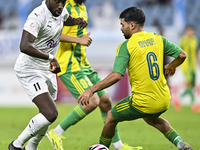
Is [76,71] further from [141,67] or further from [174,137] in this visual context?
[174,137]

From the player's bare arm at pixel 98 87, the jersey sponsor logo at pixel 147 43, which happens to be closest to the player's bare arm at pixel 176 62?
the jersey sponsor logo at pixel 147 43

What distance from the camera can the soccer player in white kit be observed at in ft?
13.1

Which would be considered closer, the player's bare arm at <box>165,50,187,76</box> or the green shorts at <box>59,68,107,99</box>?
the player's bare arm at <box>165,50,187,76</box>

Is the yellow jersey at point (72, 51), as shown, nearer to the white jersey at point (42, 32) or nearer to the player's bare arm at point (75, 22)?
the player's bare arm at point (75, 22)

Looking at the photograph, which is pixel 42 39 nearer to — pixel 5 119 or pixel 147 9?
pixel 5 119

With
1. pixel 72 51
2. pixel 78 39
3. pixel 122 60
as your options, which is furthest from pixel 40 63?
pixel 122 60

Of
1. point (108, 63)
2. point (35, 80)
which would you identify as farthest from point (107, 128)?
point (108, 63)

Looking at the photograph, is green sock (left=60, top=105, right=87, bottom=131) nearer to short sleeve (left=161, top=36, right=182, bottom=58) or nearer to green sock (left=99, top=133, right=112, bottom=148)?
green sock (left=99, top=133, right=112, bottom=148)

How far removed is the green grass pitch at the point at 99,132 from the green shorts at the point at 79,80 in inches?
33.6

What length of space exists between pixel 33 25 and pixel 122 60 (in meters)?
1.08

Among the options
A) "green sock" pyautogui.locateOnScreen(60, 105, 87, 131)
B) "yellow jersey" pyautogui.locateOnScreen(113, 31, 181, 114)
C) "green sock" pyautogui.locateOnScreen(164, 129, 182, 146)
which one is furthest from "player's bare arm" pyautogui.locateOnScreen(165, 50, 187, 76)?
"green sock" pyautogui.locateOnScreen(60, 105, 87, 131)

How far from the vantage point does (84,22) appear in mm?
5086

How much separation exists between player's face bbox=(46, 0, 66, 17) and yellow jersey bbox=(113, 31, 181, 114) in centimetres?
85

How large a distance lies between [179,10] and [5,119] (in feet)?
Answer: 26.1
